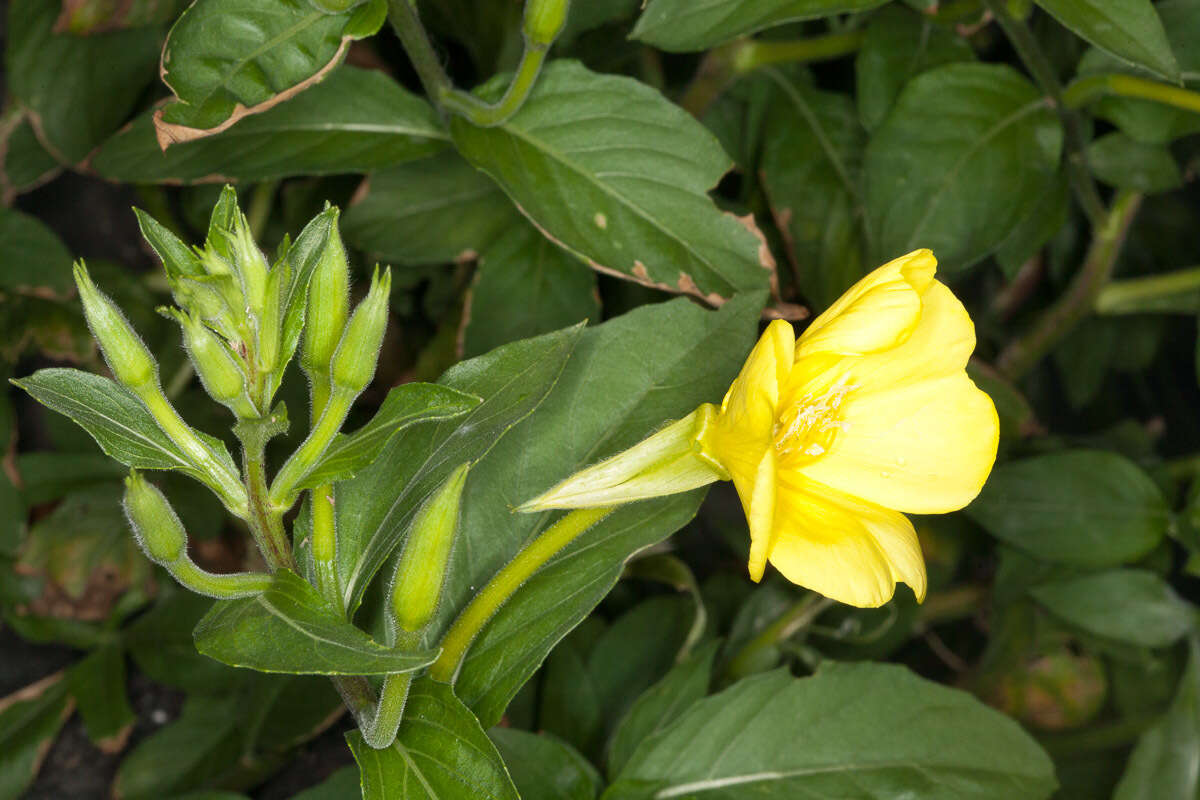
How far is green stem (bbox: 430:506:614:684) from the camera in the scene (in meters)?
0.77

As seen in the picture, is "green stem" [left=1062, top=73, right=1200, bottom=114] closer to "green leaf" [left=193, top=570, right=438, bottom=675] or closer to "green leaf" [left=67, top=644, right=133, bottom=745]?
"green leaf" [left=193, top=570, right=438, bottom=675]

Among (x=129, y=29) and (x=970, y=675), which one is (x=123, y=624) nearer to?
(x=129, y=29)

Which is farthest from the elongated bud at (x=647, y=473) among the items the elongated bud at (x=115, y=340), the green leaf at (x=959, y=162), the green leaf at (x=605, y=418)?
the green leaf at (x=959, y=162)

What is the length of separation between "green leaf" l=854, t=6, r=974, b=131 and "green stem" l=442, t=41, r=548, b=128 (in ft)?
1.32

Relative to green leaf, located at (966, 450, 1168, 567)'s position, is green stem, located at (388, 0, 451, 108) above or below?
above

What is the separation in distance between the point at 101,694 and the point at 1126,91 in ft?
4.49

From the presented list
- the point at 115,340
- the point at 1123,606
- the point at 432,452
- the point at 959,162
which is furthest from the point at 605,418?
the point at 1123,606

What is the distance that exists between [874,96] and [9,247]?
3.34 feet

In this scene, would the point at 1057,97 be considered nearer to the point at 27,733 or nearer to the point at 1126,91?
the point at 1126,91

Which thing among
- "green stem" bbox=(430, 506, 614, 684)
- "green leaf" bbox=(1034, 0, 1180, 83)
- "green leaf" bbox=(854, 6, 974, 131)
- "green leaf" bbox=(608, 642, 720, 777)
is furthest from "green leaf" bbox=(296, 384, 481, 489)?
"green leaf" bbox=(854, 6, 974, 131)

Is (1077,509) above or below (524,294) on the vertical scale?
below

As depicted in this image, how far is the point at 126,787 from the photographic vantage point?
51.9 inches

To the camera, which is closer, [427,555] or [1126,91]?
[427,555]

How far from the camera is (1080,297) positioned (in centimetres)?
142
